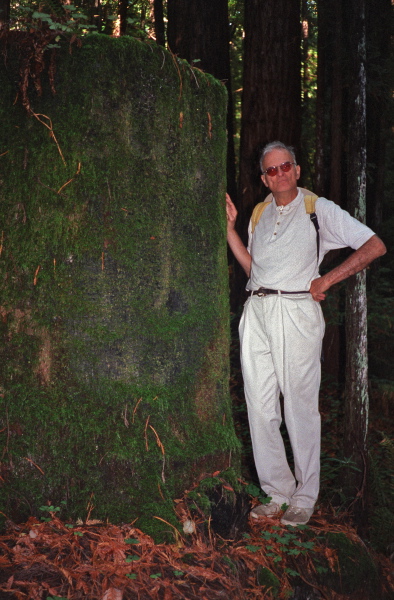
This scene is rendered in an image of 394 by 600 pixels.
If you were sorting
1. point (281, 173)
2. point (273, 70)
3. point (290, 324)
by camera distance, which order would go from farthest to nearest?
point (273, 70), point (281, 173), point (290, 324)

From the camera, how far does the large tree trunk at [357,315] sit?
5.29 meters

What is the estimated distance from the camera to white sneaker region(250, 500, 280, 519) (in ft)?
13.3

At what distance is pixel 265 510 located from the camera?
4094 mm

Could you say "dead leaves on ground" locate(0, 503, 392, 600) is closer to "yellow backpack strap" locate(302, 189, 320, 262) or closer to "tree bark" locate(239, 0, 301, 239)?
"yellow backpack strap" locate(302, 189, 320, 262)

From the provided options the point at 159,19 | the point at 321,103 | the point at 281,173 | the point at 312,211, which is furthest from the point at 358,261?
the point at 159,19

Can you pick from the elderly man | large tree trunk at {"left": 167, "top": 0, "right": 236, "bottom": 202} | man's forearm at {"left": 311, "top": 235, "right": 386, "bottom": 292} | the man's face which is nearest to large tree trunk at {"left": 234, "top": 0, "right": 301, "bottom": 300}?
large tree trunk at {"left": 167, "top": 0, "right": 236, "bottom": 202}

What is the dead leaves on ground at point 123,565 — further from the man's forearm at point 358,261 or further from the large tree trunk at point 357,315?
the large tree trunk at point 357,315

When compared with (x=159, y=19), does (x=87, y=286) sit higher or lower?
lower

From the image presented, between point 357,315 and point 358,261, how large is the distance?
1.32m

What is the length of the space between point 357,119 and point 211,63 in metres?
5.60

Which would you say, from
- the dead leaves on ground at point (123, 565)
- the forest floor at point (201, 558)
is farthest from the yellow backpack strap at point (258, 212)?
the dead leaves on ground at point (123, 565)

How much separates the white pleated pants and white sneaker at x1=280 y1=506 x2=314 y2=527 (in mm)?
56

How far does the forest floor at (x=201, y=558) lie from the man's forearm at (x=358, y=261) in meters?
1.54

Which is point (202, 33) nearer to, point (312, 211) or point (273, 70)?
point (273, 70)
